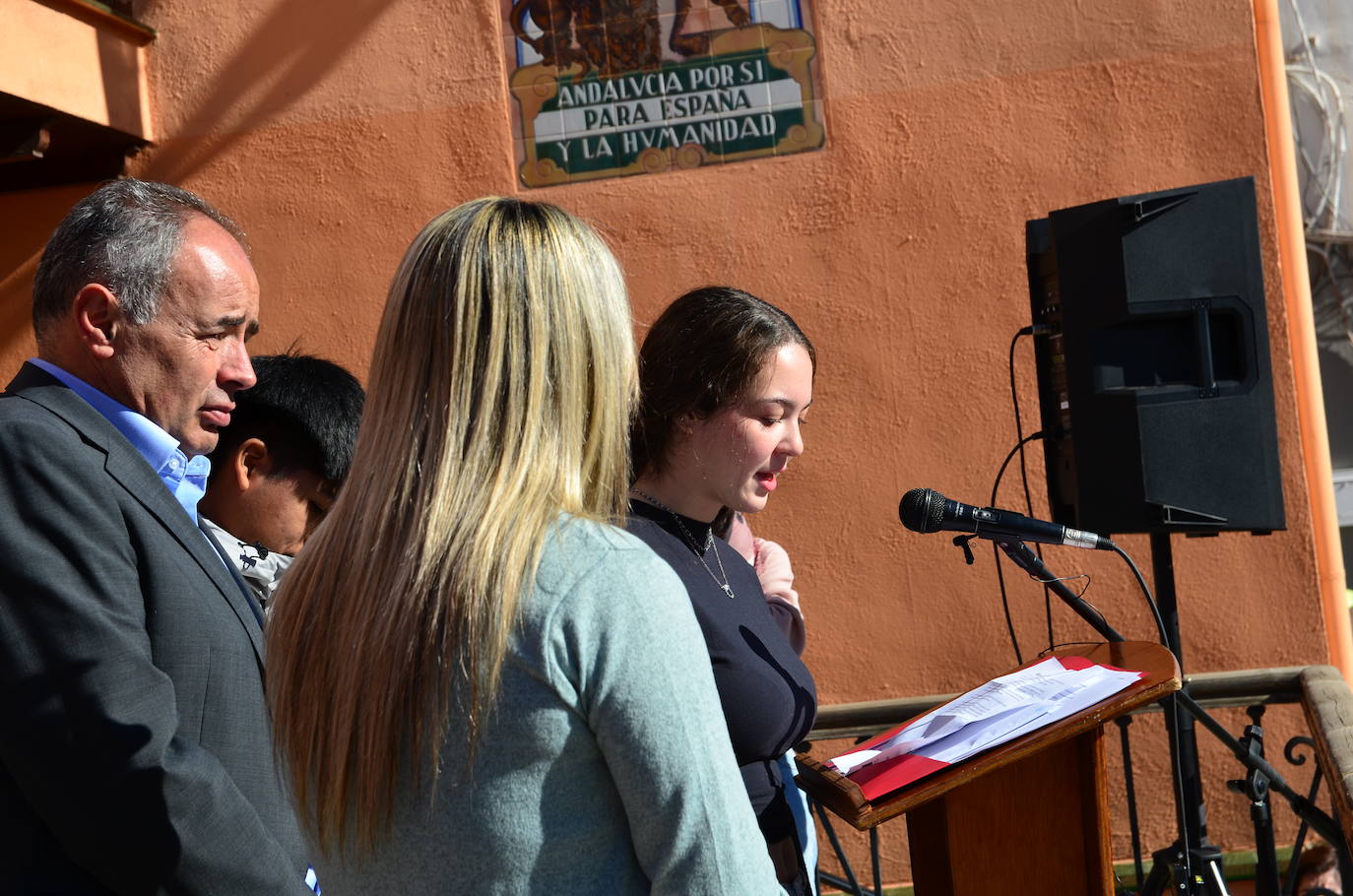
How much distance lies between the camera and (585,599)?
1.14 meters

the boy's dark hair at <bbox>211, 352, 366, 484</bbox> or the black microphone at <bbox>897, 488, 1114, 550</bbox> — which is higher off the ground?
the boy's dark hair at <bbox>211, 352, 366, 484</bbox>

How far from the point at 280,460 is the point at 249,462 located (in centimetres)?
6

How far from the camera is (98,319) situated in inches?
72.3

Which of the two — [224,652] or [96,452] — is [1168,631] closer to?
[224,652]

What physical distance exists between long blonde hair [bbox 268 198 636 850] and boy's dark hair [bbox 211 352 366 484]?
1.23m

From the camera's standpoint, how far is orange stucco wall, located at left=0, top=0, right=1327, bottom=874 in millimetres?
4230

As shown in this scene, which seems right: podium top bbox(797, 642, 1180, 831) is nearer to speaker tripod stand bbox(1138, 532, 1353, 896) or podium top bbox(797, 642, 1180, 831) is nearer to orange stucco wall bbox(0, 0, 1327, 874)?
→ speaker tripod stand bbox(1138, 532, 1353, 896)

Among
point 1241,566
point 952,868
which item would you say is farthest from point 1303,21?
point 952,868

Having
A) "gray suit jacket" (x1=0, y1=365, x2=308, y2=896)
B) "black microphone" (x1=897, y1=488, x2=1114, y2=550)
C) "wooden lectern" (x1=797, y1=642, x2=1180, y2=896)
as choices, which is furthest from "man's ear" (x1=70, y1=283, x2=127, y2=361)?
"black microphone" (x1=897, y1=488, x2=1114, y2=550)

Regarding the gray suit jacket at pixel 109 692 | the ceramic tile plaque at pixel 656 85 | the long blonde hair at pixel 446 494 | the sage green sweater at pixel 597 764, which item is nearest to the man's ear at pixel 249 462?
the gray suit jacket at pixel 109 692

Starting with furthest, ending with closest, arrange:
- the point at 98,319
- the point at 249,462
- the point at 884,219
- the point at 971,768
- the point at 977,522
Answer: the point at 884,219 → the point at 249,462 → the point at 977,522 → the point at 98,319 → the point at 971,768

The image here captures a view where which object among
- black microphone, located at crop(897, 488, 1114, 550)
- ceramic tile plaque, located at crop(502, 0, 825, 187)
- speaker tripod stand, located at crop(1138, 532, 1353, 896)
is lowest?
speaker tripod stand, located at crop(1138, 532, 1353, 896)

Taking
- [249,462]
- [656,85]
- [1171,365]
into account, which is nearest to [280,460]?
[249,462]

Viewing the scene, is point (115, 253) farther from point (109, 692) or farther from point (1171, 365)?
point (1171, 365)
